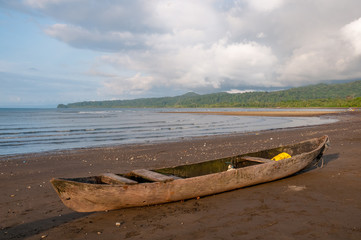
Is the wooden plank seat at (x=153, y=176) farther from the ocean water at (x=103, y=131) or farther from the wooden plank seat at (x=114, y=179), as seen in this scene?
the ocean water at (x=103, y=131)

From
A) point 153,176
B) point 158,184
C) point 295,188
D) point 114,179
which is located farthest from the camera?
point 295,188

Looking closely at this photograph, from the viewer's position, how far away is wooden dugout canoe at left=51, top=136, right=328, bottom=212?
527cm

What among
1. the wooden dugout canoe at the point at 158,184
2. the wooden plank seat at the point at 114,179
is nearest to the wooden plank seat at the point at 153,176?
the wooden dugout canoe at the point at 158,184

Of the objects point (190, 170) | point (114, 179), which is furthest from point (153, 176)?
point (190, 170)

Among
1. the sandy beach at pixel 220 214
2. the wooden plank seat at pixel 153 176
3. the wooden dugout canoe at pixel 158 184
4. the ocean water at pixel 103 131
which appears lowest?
the ocean water at pixel 103 131

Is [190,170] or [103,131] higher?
[190,170]

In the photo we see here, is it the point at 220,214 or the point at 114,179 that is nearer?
the point at 220,214

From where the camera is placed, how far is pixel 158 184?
565 centimetres

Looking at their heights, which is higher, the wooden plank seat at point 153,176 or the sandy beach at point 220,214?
the wooden plank seat at point 153,176

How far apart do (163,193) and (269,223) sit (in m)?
2.28

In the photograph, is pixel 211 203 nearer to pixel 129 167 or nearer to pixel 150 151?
pixel 129 167

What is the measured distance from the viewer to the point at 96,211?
18.9 feet

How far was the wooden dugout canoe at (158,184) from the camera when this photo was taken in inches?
207

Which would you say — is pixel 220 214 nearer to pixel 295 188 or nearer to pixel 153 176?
pixel 153 176
